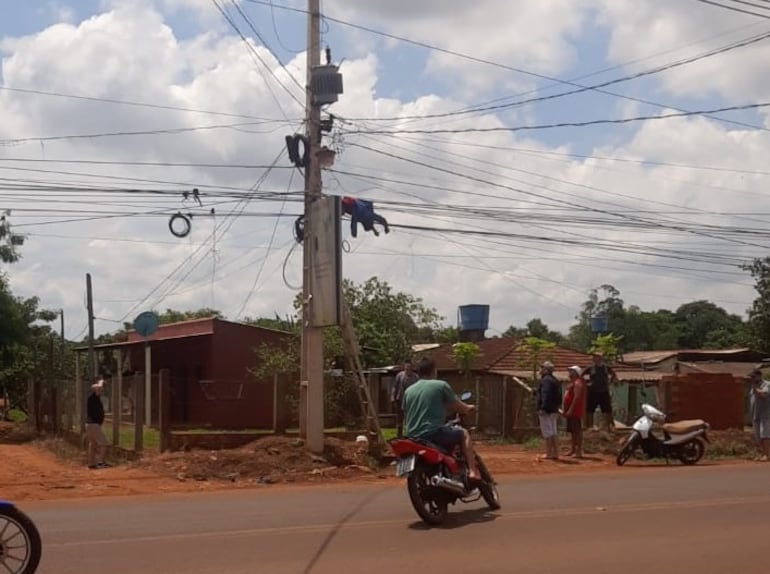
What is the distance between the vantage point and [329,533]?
1003 centimetres

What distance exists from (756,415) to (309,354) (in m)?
8.11

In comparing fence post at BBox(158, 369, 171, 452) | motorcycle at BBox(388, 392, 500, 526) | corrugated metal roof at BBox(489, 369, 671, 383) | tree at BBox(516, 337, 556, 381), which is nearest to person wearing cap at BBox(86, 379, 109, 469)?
fence post at BBox(158, 369, 171, 452)

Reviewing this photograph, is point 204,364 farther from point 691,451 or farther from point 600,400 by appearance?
point 691,451

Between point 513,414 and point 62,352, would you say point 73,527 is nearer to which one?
point 513,414

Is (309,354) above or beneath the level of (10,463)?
above

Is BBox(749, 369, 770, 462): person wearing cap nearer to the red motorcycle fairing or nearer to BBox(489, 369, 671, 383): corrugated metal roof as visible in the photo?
the red motorcycle fairing

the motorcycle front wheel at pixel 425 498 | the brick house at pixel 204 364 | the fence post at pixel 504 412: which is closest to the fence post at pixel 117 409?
the brick house at pixel 204 364

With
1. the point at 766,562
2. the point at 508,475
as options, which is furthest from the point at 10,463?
the point at 766,562

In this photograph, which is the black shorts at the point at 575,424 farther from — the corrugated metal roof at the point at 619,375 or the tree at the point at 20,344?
the tree at the point at 20,344

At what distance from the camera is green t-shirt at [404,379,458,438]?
10.8 metres

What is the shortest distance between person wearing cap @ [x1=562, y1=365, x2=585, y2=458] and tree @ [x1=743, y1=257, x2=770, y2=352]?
27792 millimetres

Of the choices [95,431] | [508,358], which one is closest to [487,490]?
[95,431]

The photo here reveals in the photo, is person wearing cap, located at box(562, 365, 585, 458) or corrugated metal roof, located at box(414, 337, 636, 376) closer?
person wearing cap, located at box(562, 365, 585, 458)

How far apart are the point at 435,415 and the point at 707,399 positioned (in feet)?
49.8
